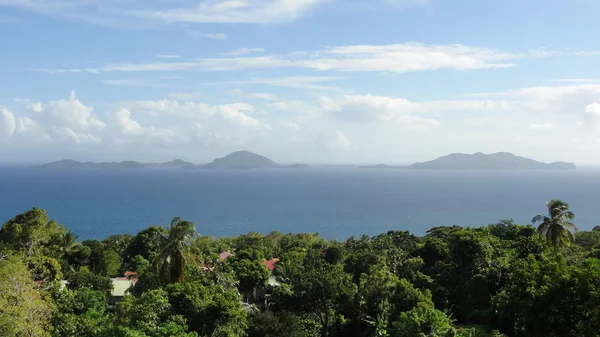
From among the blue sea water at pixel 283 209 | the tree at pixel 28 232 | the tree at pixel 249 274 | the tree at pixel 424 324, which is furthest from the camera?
the blue sea water at pixel 283 209

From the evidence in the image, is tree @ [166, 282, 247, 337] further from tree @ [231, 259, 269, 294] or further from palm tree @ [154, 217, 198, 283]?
tree @ [231, 259, 269, 294]

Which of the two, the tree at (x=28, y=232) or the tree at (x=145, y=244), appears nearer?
A: the tree at (x=28, y=232)

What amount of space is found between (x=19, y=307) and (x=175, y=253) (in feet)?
25.0

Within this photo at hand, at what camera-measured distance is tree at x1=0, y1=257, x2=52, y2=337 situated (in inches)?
631

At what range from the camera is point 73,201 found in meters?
149

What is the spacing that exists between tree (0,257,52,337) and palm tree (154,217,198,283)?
5.77m

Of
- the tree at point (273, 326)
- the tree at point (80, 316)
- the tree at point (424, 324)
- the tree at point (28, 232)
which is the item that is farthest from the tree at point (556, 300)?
the tree at point (28, 232)

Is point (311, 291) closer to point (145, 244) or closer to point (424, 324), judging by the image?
point (424, 324)

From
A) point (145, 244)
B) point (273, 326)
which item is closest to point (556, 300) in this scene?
point (273, 326)

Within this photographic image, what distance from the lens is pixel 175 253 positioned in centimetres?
2316

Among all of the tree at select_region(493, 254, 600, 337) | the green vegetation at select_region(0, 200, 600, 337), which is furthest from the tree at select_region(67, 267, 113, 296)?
the tree at select_region(493, 254, 600, 337)

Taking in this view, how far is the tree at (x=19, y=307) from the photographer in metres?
16.0

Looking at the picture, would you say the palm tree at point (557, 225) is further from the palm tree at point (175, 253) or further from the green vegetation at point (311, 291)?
the palm tree at point (175, 253)

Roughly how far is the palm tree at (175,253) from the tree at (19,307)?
227 inches
